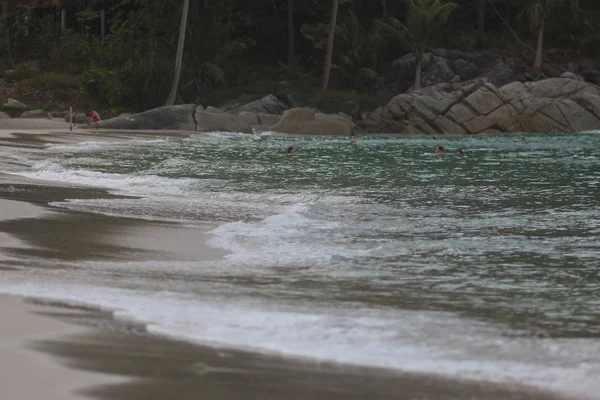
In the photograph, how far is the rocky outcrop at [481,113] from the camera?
4431 centimetres

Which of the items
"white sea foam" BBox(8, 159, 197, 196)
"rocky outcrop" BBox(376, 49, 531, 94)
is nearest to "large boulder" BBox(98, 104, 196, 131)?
"rocky outcrop" BBox(376, 49, 531, 94)

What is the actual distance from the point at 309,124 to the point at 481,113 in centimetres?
862

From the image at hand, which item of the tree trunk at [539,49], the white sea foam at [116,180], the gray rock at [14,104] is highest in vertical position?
the tree trunk at [539,49]

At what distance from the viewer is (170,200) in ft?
49.1

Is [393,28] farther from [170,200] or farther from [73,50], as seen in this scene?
[170,200]

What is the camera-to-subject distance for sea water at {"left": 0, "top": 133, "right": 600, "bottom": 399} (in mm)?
5707

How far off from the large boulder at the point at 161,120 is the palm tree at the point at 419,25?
14101 millimetres

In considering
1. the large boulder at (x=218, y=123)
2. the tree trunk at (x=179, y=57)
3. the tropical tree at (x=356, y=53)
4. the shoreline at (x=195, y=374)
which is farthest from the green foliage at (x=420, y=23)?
the shoreline at (x=195, y=374)

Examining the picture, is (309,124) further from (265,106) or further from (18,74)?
(18,74)

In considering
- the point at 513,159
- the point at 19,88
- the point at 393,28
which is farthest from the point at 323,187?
the point at 393,28

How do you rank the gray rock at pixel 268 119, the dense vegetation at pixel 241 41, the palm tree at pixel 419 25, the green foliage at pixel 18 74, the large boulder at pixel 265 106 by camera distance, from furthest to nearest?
1. the palm tree at pixel 419 25
2. the large boulder at pixel 265 106
3. the green foliage at pixel 18 74
4. the dense vegetation at pixel 241 41
5. the gray rock at pixel 268 119

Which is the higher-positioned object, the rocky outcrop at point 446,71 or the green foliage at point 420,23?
the green foliage at point 420,23

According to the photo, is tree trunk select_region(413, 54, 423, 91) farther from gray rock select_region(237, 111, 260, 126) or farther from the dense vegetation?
gray rock select_region(237, 111, 260, 126)

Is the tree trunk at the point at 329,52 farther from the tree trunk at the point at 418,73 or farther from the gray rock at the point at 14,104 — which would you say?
the gray rock at the point at 14,104
